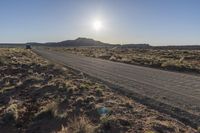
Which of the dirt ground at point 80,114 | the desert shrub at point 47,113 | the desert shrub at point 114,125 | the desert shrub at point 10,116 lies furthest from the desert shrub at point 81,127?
the desert shrub at point 10,116

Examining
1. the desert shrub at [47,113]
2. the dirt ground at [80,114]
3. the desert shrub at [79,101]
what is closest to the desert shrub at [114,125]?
the dirt ground at [80,114]

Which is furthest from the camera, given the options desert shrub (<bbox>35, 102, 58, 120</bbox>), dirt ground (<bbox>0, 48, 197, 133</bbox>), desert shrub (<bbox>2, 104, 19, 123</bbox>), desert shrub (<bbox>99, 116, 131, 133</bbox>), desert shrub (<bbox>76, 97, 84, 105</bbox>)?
desert shrub (<bbox>76, 97, 84, 105</bbox>)

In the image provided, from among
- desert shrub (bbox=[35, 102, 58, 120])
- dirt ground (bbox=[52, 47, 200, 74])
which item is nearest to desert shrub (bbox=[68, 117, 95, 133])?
desert shrub (bbox=[35, 102, 58, 120])

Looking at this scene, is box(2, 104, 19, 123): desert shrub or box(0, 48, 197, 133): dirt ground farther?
box(2, 104, 19, 123): desert shrub

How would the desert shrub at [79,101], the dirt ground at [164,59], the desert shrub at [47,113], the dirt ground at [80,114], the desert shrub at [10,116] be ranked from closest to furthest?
the dirt ground at [80,114]
the desert shrub at [47,113]
the desert shrub at [10,116]
the desert shrub at [79,101]
the dirt ground at [164,59]

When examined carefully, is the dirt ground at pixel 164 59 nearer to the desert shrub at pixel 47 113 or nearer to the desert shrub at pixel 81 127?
the desert shrub at pixel 47 113

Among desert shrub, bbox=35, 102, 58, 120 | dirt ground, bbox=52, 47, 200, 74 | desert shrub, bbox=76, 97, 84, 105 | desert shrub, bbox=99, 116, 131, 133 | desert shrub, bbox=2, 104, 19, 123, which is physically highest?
desert shrub, bbox=99, 116, 131, 133

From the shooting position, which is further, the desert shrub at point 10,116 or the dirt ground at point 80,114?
the desert shrub at point 10,116

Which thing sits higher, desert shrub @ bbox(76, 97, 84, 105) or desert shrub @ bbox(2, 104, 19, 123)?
desert shrub @ bbox(76, 97, 84, 105)

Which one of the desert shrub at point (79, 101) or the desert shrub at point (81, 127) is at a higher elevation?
the desert shrub at point (81, 127)

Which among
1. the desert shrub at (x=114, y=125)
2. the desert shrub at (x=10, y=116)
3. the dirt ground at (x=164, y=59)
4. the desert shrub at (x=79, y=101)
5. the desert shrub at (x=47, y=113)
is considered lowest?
the dirt ground at (x=164, y=59)

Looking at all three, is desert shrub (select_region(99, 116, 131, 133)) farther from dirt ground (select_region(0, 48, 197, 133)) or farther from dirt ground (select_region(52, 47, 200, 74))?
dirt ground (select_region(52, 47, 200, 74))

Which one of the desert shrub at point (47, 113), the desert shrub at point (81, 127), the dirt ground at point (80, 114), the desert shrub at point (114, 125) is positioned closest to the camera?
the desert shrub at point (81, 127)

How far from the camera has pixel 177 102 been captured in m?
14.0
